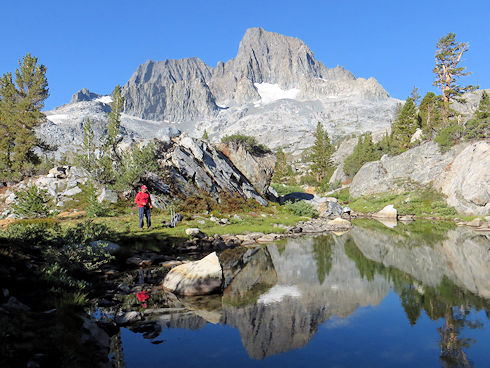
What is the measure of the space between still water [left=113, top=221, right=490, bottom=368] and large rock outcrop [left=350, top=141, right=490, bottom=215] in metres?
25.9

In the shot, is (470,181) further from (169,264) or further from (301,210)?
(169,264)

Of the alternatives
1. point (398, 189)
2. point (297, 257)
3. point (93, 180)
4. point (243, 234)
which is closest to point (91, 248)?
point (297, 257)

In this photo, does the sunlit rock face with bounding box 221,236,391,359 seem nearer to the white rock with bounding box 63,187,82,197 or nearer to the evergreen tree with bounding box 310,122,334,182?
the white rock with bounding box 63,187,82,197

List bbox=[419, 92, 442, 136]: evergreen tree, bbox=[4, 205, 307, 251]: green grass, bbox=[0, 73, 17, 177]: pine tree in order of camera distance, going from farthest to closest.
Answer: bbox=[419, 92, 442, 136]: evergreen tree, bbox=[0, 73, 17, 177]: pine tree, bbox=[4, 205, 307, 251]: green grass

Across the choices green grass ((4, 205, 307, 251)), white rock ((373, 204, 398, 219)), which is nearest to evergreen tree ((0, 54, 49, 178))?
green grass ((4, 205, 307, 251))

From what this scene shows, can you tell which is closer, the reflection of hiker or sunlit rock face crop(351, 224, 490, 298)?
sunlit rock face crop(351, 224, 490, 298)

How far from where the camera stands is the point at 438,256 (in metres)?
19.0

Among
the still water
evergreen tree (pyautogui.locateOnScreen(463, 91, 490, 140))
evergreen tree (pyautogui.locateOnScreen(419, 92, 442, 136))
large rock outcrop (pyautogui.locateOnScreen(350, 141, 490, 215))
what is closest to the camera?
the still water

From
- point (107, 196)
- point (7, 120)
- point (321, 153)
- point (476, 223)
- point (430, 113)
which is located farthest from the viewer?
point (321, 153)

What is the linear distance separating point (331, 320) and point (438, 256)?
1302cm

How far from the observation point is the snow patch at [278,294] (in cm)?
1156

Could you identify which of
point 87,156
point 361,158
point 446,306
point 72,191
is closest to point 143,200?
point 87,156

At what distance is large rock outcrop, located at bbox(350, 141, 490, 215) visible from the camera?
38.3m

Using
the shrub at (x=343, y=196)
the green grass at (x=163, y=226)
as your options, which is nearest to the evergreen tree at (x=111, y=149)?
the green grass at (x=163, y=226)
